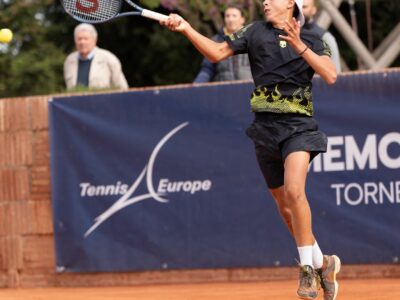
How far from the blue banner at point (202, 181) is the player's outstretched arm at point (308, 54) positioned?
224 cm

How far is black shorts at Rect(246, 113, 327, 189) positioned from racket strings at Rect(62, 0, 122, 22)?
48.0 inches

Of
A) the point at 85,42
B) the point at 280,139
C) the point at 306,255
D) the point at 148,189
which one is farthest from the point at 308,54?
the point at 85,42

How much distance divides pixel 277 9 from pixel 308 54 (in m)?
0.52

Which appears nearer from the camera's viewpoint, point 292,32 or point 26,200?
point 292,32

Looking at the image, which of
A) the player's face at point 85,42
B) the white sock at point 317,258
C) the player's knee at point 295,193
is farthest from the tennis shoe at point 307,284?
the player's face at point 85,42

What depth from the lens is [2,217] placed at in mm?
11781

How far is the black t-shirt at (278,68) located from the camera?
8.59 m

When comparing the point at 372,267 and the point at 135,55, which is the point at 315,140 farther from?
the point at 135,55

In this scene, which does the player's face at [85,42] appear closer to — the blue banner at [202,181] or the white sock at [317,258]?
the blue banner at [202,181]

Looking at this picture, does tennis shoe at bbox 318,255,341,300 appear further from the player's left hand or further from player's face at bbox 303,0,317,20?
player's face at bbox 303,0,317,20

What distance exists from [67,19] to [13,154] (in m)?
9.58

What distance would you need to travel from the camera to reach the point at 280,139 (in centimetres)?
862

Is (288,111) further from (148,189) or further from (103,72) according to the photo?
(103,72)

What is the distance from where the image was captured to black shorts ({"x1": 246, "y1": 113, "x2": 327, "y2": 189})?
8.56m
